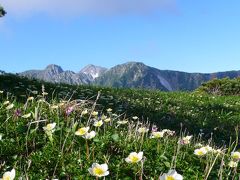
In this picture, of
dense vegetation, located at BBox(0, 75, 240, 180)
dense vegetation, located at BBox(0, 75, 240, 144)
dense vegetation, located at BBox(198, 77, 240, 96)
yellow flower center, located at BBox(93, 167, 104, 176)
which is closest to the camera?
yellow flower center, located at BBox(93, 167, 104, 176)

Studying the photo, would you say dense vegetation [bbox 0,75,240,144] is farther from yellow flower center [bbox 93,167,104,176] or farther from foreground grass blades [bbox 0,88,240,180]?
yellow flower center [bbox 93,167,104,176]

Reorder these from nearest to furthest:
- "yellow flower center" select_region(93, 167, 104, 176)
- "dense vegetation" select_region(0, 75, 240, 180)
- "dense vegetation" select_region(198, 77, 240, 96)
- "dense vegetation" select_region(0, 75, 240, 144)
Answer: "yellow flower center" select_region(93, 167, 104, 176)
"dense vegetation" select_region(0, 75, 240, 180)
"dense vegetation" select_region(0, 75, 240, 144)
"dense vegetation" select_region(198, 77, 240, 96)

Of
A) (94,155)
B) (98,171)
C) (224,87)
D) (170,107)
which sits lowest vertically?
(170,107)

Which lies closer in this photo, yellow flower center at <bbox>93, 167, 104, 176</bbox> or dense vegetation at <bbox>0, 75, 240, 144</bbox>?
yellow flower center at <bbox>93, 167, 104, 176</bbox>

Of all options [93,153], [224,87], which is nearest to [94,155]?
[93,153]

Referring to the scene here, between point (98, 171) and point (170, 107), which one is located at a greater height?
point (98, 171)

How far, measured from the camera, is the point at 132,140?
27.3 ft

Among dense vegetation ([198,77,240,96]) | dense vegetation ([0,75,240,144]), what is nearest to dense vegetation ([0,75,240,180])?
dense vegetation ([0,75,240,144])

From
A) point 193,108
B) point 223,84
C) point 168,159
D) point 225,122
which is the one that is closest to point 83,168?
point 168,159

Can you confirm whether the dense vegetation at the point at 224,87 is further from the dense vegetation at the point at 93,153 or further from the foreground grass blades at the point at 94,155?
the foreground grass blades at the point at 94,155

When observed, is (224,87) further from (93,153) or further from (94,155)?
(93,153)

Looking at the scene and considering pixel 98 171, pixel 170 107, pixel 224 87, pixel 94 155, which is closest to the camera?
pixel 98 171

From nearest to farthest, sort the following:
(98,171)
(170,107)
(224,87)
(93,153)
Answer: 1. (98,171)
2. (93,153)
3. (170,107)
4. (224,87)

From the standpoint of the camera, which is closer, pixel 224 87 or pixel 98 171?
pixel 98 171
